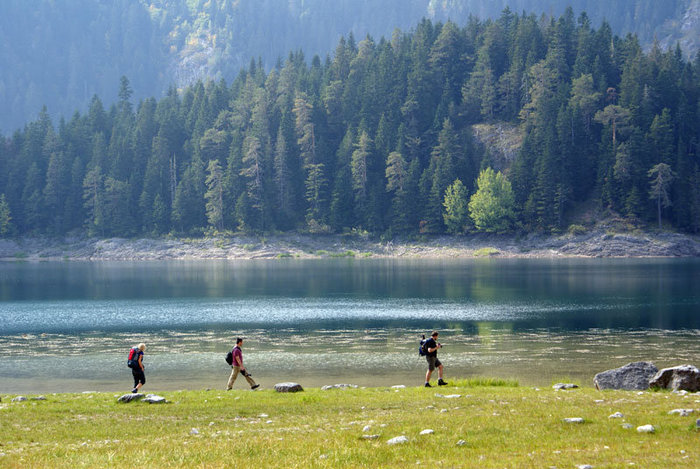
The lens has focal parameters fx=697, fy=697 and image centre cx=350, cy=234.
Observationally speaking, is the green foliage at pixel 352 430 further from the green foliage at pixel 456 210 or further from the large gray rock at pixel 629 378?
the green foliage at pixel 456 210

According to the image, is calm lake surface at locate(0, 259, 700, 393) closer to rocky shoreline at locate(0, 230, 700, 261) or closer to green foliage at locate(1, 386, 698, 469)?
green foliage at locate(1, 386, 698, 469)

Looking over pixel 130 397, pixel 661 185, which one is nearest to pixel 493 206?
pixel 661 185

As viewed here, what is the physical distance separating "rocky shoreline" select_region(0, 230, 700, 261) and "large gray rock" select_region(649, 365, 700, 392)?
105 meters

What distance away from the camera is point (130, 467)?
12.3 m

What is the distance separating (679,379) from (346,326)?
2879cm

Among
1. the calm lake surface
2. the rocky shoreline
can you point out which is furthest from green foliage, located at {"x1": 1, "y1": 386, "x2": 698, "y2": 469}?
the rocky shoreline

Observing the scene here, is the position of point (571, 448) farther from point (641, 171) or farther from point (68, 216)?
point (68, 216)

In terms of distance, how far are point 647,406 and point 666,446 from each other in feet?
17.1

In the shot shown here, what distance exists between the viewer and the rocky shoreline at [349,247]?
400 ft

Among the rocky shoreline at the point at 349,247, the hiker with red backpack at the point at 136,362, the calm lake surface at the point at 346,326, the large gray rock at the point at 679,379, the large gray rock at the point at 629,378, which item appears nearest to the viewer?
the large gray rock at the point at 679,379

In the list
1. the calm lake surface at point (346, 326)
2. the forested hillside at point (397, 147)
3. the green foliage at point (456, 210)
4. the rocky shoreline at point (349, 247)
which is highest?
the forested hillside at point (397, 147)

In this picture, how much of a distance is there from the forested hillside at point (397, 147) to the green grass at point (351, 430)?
116064 mm

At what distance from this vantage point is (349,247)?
471ft

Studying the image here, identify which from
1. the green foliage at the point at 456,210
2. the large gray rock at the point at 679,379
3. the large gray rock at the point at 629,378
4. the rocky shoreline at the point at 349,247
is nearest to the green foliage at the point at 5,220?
the rocky shoreline at the point at 349,247
